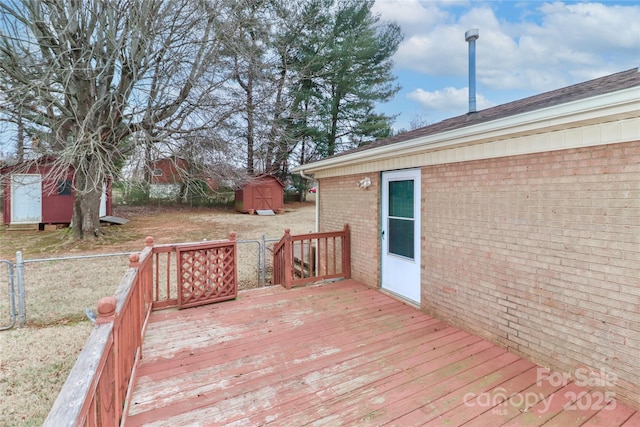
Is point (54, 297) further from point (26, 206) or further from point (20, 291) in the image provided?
point (26, 206)

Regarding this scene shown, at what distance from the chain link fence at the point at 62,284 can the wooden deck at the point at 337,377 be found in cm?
228

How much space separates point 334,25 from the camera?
18.6m

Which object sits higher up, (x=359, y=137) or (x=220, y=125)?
(x=359, y=137)

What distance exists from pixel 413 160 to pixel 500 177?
4.32 feet

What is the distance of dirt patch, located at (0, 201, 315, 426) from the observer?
10.5ft

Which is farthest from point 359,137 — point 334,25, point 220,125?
point 220,125

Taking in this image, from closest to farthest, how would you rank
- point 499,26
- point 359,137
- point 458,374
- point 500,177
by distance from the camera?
point 458,374, point 500,177, point 499,26, point 359,137

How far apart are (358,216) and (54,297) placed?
5.95 m

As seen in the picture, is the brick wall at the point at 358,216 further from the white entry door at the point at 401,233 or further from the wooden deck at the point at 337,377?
the wooden deck at the point at 337,377

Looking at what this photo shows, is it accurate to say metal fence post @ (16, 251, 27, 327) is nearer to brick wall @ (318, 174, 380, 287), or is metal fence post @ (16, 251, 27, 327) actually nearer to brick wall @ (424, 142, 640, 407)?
brick wall @ (318, 174, 380, 287)

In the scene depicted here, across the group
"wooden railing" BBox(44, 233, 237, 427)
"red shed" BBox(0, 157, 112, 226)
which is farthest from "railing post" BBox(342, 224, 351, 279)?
"red shed" BBox(0, 157, 112, 226)

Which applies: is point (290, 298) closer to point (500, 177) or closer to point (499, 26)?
point (500, 177)

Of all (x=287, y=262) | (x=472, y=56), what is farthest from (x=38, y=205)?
(x=472, y=56)

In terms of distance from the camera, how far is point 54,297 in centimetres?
589
